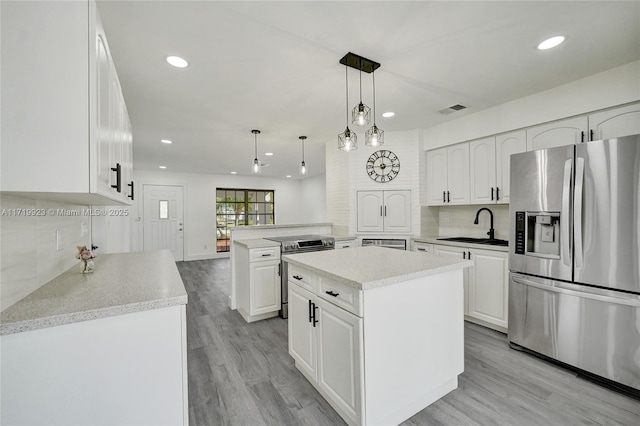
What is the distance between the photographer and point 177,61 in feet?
7.01

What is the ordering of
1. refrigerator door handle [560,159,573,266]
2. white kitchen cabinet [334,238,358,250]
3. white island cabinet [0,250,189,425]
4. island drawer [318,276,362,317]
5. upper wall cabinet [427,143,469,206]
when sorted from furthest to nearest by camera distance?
white kitchen cabinet [334,238,358,250]
upper wall cabinet [427,143,469,206]
refrigerator door handle [560,159,573,266]
island drawer [318,276,362,317]
white island cabinet [0,250,189,425]

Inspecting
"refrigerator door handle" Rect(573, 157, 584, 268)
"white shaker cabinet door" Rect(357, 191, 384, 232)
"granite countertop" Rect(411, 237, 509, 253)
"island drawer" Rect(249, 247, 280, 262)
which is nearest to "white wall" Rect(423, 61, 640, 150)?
"refrigerator door handle" Rect(573, 157, 584, 268)

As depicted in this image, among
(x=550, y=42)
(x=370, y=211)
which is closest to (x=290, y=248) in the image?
(x=370, y=211)

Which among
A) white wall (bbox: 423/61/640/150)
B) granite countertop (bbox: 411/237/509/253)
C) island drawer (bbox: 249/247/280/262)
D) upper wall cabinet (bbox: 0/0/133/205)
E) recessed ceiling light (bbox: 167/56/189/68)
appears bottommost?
island drawer (bbox: 249/247/280/262)

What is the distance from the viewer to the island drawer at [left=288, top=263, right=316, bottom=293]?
1899mm

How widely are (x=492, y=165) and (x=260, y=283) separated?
10.0 feet

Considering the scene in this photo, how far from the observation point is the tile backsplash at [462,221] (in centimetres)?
345

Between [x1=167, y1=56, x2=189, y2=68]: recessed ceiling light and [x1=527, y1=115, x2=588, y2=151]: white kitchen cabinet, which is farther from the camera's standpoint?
[x1=527, y1=115, x2=588, y2=151]: white kitchen cabinet

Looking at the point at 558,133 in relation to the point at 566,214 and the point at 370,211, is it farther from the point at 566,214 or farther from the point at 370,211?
the point at 370,211

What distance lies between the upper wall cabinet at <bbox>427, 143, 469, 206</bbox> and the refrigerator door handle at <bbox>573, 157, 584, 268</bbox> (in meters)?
1.34

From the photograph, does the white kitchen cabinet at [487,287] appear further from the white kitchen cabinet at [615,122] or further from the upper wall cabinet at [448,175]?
the white kitchen cabinet at [615,122]

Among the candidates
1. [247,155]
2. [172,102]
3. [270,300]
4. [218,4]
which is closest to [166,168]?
[247,155]

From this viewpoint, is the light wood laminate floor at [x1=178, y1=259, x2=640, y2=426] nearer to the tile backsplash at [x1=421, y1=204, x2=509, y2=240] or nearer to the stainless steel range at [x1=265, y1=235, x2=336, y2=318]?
Answer: the stainless steel range at [x1=265, y1=235, x2=336, y2=318]

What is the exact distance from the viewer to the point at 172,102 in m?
2.92
